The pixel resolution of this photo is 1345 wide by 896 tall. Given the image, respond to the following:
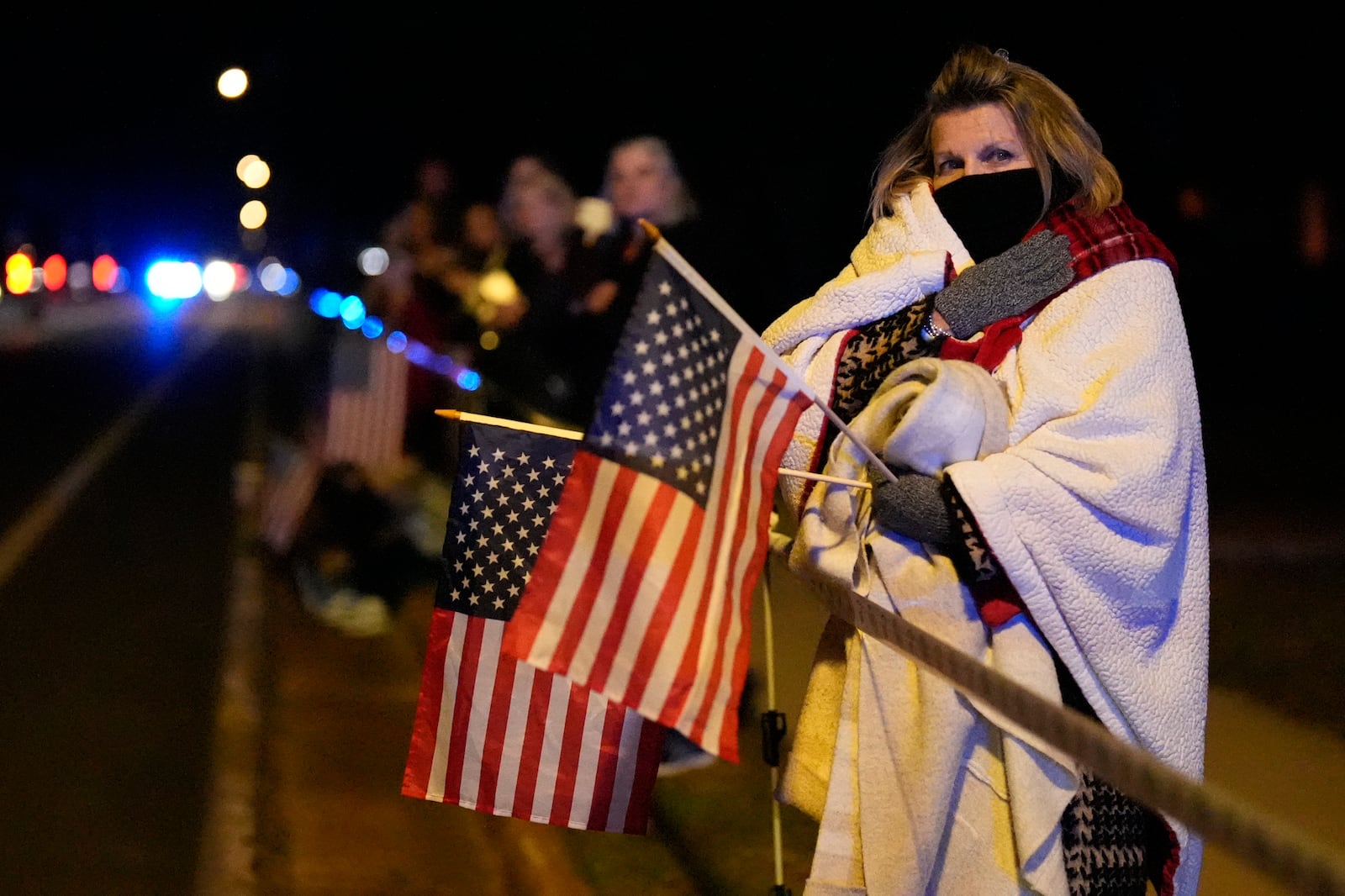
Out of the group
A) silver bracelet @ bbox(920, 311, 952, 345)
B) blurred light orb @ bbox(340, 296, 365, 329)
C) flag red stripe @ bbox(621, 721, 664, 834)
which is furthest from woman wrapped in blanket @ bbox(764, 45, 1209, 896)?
blurred light orb @ bbox(340, 296, 365, 329)

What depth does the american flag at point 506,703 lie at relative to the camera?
117 inches

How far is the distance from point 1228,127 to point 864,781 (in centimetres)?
1473

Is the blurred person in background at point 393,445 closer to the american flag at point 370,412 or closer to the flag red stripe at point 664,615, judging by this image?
the american flag at point 370,412

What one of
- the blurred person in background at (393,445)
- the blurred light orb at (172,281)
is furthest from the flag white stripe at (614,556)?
the blurred light orb at (172,281)

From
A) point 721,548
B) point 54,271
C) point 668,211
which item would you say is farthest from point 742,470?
point 54,271

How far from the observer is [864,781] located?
2.61m

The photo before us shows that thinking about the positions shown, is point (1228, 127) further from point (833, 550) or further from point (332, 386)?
point (833, 550)

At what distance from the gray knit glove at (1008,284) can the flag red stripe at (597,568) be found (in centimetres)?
70

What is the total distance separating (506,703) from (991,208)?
1.45m

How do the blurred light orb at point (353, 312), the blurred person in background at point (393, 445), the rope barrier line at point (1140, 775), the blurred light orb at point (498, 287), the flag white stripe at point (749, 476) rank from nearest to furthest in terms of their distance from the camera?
the rope barrier line at point (1140, 775)
the flag white stripe at point (749, 476)
the blurred light orb at point (498, 287)
the blurred person in background at point (393, 445)
the blurred light orb at point (353, 312)

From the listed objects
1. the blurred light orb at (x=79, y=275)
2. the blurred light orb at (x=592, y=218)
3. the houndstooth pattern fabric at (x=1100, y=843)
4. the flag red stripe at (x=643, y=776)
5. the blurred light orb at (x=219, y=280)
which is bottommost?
the flag red stripe at (x=643, y=776)

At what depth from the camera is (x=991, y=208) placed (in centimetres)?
281

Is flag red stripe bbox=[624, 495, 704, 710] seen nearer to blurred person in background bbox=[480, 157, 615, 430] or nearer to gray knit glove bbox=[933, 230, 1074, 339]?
gray knit glove bbox=[933, 230, 1074, 339]

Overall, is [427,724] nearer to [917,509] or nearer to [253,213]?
[917,509]
